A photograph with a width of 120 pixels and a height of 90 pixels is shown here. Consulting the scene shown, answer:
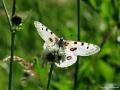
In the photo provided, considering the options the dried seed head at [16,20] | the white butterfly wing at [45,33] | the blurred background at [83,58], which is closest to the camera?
the white butterfly wing at [45,33]

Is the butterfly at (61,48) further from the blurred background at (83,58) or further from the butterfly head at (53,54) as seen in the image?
the blurred background at (83,58)

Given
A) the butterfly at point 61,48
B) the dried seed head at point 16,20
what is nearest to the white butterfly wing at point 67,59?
the butterfly at point 61,48

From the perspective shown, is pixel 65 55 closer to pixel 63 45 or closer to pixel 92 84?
pixel 63 45

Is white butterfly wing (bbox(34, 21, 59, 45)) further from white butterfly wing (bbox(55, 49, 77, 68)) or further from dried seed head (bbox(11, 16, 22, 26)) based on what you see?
dried seed head (bbox(11, 16, 22, 26))

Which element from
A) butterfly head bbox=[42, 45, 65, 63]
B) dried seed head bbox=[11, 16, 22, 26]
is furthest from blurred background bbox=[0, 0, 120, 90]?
butterfly head bbox=[42, 45, 65, 63]

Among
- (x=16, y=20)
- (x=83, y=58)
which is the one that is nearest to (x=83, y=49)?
(x=16, y=20)

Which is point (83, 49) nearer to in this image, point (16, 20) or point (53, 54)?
point (53, 54)

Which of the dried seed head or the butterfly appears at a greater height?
the dried seed head

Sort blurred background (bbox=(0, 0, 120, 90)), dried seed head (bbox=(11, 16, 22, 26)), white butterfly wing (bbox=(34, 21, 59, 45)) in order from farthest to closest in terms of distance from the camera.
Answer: blurred background (bbox=(0, 0, 120, 90)) < dried seed head (bbox=(11, 16, 22, 26)) < white butterfly wing (bbox=(34, 21, 59, 45))
